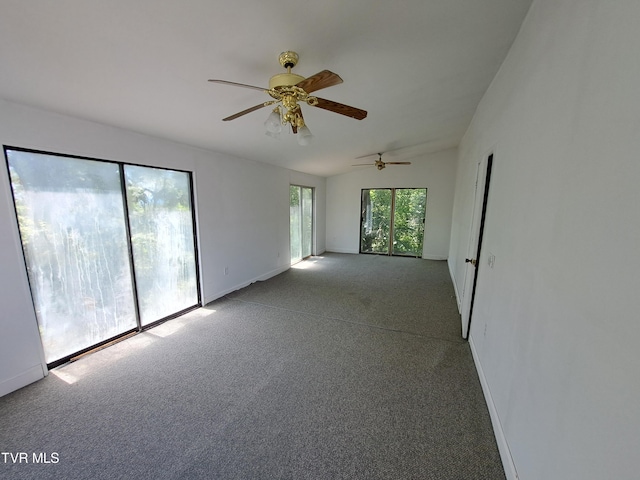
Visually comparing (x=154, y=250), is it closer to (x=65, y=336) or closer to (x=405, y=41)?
(x=65, y=336)

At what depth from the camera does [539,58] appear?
4.60 feet

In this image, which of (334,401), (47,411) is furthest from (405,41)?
(47,411)

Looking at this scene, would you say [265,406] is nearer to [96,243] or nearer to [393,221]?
[96,243]

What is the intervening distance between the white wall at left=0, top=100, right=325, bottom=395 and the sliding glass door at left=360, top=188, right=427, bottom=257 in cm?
182

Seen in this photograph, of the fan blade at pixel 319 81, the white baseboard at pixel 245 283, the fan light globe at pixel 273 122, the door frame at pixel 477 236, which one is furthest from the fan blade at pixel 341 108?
the white baseboard at pixel 245 283

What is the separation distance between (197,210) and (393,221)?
16.9 ft

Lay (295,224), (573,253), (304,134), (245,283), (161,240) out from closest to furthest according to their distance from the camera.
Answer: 1. (573,253)
2. (304,134)
3. (161,240)
4. (245,283)
5. (295,224)

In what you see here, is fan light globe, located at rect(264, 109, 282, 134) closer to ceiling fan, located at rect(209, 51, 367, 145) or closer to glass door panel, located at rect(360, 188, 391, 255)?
ceiling fan, located at rect(209, 51, 367, 145)

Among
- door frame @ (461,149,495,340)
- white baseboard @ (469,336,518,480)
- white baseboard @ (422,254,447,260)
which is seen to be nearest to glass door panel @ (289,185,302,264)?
white baseboard @ (422,254,447,260)

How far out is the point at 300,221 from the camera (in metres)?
6.39

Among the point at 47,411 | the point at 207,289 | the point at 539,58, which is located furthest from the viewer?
the point at 207,289

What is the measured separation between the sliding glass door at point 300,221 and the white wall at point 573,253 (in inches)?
185

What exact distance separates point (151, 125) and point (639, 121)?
10.8 ft

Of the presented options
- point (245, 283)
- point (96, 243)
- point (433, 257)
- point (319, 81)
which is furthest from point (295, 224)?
point (319, 81)
